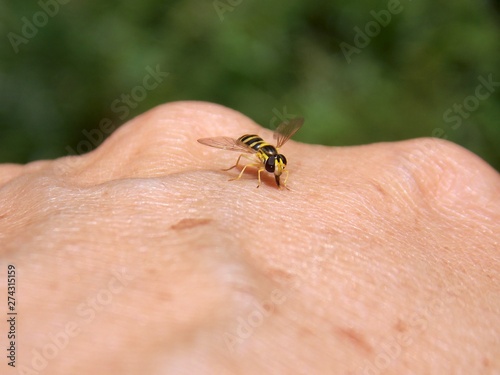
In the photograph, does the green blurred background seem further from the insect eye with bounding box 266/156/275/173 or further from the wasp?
the insect eye with bounding box 266/156/275/173

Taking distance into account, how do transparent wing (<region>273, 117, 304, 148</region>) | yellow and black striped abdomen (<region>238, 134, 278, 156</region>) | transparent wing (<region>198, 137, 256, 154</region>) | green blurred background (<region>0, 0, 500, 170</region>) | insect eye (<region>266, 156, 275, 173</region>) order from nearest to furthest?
insect eye (<region>266, 156, 275, 173</region>) → transparent wing (<region>198, 137, 256, 154</region>) → yellow and black striped abdomen (<region>238, 134, 278, 156</region>) → transparent wing (<region>273, 117, 304, 148</region>) → green blurred background (<region>0, 0, 500, 170</region>)

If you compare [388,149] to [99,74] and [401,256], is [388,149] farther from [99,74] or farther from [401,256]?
[99,74]

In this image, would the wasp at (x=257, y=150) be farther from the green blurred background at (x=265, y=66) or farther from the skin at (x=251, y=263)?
the green blurred background at (x=265, y=66)

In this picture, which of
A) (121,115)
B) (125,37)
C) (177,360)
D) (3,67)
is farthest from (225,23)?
(177,360)

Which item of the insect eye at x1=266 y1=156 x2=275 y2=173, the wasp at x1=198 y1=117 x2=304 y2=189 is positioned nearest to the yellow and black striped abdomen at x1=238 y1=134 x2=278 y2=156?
the wasp at x1=198 y1=117 x2=304 y2=189

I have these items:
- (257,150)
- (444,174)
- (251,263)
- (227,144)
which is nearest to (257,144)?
(257,150)

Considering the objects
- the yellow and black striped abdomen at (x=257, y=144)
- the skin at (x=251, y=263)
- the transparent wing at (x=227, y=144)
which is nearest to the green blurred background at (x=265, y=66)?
the yellow and black striped abdomen at (x=257, y=144)

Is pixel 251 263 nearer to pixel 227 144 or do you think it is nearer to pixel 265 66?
pixel 227 144
